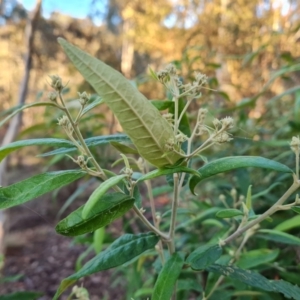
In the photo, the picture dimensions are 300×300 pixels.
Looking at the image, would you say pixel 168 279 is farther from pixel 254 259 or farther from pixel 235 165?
pixel 254 259

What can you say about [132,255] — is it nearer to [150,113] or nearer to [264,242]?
[150,113]

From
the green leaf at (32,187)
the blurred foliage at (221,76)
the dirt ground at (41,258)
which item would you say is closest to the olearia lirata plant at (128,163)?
the green leaf at (32,187)

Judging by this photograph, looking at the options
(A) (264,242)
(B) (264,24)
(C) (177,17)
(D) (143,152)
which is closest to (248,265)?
(A) (264,242)

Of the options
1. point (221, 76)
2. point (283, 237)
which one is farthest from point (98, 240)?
point (221, 76)

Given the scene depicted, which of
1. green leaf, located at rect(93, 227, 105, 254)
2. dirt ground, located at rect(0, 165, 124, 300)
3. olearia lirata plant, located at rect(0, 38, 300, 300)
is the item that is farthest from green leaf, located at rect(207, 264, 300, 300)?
dirt ground, located at rect(0, 165, 124, 300)

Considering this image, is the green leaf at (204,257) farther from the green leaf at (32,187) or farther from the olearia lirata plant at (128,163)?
the green leaf at (32,187)

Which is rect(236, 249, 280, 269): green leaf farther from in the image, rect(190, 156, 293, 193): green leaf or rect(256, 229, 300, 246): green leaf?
rect(190, 156, 293, 193): green leaf
